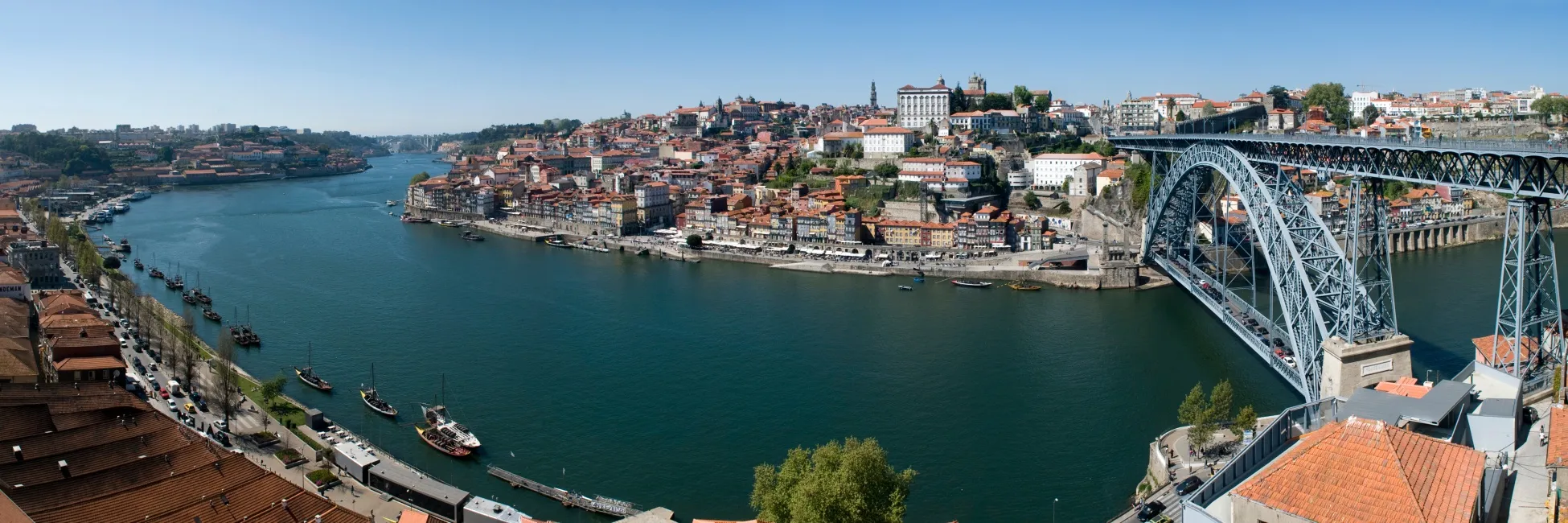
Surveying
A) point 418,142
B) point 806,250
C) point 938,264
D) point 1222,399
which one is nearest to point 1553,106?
point 938,264

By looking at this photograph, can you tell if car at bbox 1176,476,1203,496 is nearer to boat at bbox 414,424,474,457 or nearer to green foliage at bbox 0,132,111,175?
boat at bbox 414,424,474,457

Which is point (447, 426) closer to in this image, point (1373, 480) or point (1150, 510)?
point (1150, 510)

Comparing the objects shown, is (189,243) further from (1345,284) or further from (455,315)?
(1345,284)

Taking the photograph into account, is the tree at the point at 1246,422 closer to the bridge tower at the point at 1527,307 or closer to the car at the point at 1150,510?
the car at the point at 1150,510

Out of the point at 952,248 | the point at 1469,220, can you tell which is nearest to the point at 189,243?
the point at 952,248

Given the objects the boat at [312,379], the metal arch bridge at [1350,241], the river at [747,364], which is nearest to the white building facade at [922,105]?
the river at [747,364]

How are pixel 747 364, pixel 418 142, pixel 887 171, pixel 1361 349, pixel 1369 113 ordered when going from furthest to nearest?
pixel 418 142, pixel 1369 113, pixel 887 171, pixel 747 364, pixel 1361 349
